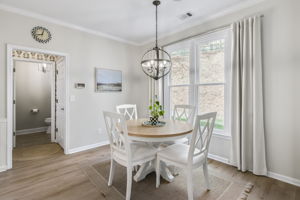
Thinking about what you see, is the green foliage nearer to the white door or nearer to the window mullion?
the window mullion

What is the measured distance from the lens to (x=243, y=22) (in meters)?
2.40

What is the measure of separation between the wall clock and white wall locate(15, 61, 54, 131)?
2.74 metres

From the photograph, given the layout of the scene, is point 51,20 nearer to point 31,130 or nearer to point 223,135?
point 31,130

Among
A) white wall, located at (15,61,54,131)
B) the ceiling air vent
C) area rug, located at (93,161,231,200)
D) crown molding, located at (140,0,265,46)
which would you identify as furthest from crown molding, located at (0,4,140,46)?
area rug, located at (93,161,231,200)

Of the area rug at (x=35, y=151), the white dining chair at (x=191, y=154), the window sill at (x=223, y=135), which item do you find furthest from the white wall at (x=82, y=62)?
the window sill at (x=223, y=135)

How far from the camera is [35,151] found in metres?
3.36

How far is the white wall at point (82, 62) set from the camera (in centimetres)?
258

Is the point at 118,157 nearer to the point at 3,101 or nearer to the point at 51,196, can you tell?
the point at 51,196

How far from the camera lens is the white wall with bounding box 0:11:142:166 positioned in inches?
Answer: 102

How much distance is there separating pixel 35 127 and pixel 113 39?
13.0ft

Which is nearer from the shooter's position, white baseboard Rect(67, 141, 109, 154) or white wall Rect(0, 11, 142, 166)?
white wall Rect(0, 11, 142, 166)

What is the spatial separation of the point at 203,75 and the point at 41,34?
10.6 ft

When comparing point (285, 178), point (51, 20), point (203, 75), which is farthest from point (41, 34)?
point (285, 178)

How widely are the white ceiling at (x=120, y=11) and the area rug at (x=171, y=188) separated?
107 inches
